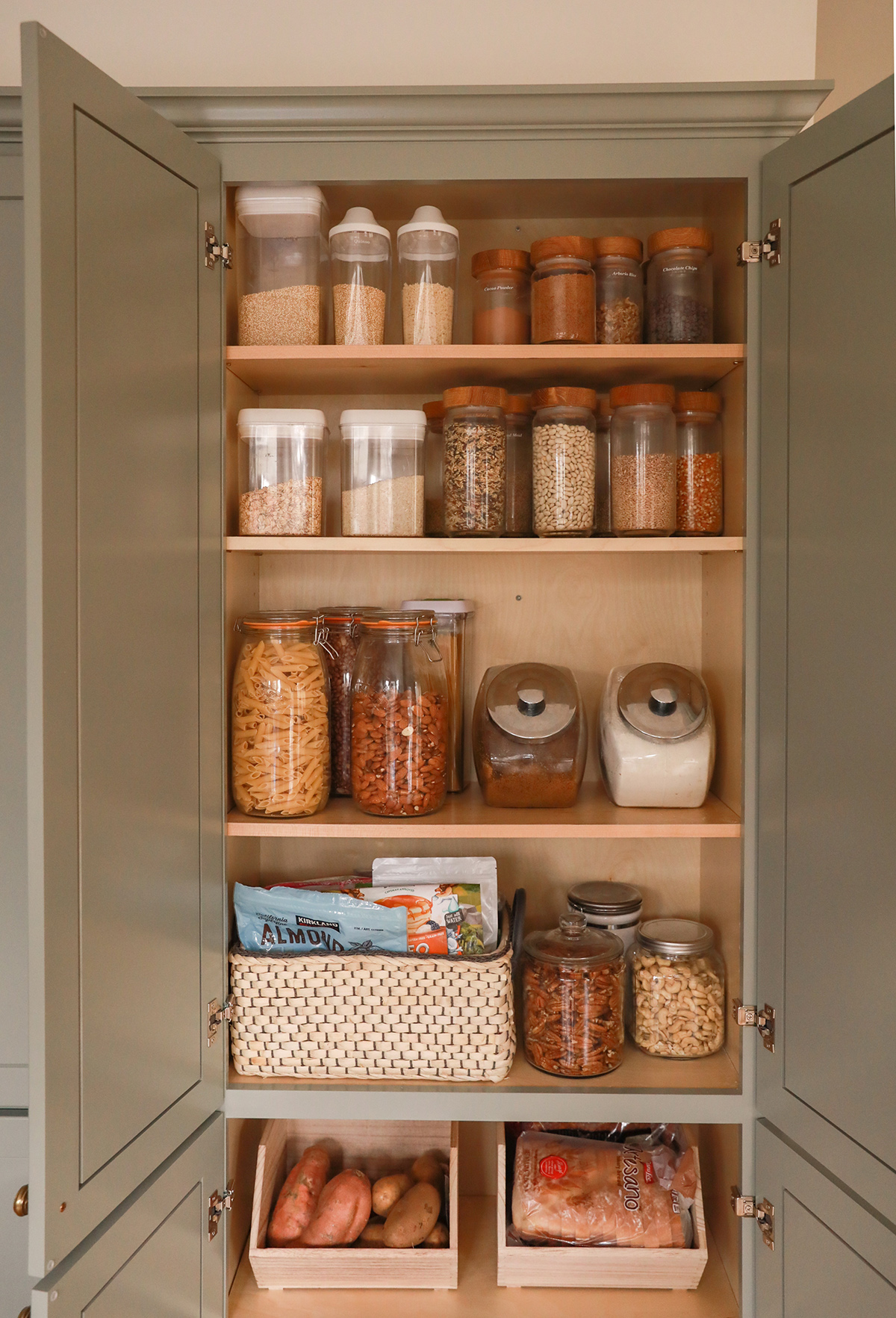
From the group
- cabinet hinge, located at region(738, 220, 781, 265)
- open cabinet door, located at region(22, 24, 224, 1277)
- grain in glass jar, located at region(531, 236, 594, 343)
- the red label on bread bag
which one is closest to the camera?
open cabinet door, located at region(22, 24, 224, 1277)

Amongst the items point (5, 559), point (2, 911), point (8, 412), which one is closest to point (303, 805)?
point (2, 911)

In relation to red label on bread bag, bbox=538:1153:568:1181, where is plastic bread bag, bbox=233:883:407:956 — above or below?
above

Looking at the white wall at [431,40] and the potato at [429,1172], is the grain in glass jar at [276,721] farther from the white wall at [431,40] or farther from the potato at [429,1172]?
the white wall at [431,40]

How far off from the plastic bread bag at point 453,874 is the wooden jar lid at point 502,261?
91 cm

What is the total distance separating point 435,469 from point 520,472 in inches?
6.6

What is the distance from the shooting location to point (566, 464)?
1.46 meters

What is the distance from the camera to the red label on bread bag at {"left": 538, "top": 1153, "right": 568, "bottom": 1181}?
5.07ft

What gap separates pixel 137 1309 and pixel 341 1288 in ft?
1.44

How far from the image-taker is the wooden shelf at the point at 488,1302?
1.46 metres

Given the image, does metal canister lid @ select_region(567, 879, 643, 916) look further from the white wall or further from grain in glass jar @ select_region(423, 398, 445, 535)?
the white wall

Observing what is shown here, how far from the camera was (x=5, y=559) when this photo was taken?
141 centimetres

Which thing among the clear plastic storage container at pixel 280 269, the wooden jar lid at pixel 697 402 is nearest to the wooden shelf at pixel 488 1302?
the wooden jar lid at pixel 697 402

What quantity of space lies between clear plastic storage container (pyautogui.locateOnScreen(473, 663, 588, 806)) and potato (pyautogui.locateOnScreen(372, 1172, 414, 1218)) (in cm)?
64

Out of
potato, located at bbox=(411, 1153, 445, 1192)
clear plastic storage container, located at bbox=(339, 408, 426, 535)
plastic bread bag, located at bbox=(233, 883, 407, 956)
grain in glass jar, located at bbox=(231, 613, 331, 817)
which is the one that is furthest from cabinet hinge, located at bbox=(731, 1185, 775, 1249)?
clear plastic storage container, located at bbox=(339, 408, 426, 535)
